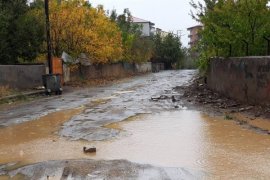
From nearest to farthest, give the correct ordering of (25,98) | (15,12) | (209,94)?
(209,94) < (25,98) < (15,12)

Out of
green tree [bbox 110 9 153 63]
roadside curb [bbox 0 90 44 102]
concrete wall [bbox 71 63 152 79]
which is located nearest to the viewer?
roadside curb [bbox 0 90 44 102]

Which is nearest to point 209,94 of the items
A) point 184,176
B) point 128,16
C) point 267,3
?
point 267,3

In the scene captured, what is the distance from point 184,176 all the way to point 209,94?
45.4ft

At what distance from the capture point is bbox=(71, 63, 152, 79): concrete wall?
4012 cm

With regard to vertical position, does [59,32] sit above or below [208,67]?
above

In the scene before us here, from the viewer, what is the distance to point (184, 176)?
6.91 meters

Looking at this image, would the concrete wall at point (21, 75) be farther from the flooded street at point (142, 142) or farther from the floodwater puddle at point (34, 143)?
the floodwater puddle at point (34, 143)

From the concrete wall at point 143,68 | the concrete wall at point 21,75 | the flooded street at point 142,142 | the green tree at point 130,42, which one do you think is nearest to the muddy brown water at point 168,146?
the flooded street at point 142,142

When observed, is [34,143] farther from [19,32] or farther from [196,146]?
[19,32]

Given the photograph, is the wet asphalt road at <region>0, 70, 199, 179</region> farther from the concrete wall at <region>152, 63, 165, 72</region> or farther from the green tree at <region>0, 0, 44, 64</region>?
the concrete wall at <region>152, 63, 165, 72</region>

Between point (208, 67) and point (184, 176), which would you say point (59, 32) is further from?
point (184, 176)

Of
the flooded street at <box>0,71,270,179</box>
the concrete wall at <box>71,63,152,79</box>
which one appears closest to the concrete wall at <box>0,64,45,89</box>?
the concrete wall at <box>71,63,152,79</box>

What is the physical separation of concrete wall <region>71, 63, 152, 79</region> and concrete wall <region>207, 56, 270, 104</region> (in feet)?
64.2

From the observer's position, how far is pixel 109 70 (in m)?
49.3
